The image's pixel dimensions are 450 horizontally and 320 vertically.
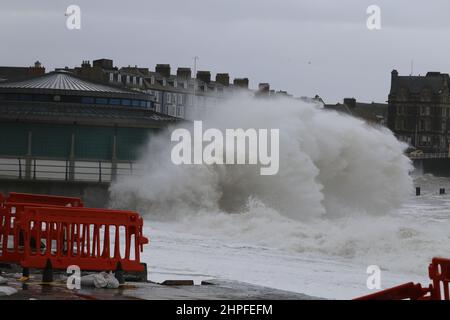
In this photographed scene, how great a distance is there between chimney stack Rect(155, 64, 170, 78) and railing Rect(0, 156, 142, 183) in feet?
250

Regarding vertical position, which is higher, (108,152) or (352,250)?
(108,152)

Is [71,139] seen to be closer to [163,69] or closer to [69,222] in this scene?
[69,222]

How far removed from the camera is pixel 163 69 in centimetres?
11894

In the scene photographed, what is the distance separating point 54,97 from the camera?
175 feet

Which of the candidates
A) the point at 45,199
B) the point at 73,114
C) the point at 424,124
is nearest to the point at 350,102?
the point at 424,124

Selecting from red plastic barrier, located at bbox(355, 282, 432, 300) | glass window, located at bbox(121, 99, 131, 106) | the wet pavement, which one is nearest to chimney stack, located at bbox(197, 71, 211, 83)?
glass window, located at bbox(121, 99, 131, 106)

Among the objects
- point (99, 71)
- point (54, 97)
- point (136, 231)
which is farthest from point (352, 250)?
point (99, 71)

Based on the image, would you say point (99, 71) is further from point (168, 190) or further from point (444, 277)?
point (444, 277)

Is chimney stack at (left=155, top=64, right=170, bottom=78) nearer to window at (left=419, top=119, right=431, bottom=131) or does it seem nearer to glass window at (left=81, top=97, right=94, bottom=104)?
window at (left=419, top=119, right=431, bottom=131)

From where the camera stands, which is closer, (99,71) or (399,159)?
(399,159)

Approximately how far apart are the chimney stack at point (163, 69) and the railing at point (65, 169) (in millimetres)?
76104

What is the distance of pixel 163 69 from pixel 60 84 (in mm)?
63704

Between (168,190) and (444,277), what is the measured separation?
25669 mm

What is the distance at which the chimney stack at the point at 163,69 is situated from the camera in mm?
118369
